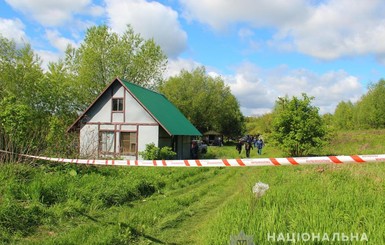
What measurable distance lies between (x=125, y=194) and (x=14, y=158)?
4.08 meters

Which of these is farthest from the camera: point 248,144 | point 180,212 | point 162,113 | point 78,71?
point 78,71

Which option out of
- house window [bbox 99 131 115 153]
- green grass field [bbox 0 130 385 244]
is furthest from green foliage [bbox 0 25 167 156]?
green grass field [bbox 0 130 385 244]

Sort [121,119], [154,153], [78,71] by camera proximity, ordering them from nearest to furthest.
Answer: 1. [154,153]
2. [121,119]
3. [78,71]

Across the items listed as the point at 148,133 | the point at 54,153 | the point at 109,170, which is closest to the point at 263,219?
the point at 109,170

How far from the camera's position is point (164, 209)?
8.75 meters

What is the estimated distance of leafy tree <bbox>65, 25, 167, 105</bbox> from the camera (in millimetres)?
42216

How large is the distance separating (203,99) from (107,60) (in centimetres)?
2290

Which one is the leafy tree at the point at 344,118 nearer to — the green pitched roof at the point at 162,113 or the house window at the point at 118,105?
the green pitched roof at the point at 162,113

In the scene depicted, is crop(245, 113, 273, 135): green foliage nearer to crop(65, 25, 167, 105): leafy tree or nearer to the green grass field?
crop(65, 25, 167, 105): leafy tree

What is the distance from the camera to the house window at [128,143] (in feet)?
81.5

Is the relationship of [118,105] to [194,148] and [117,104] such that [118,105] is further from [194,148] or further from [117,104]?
[194,148]

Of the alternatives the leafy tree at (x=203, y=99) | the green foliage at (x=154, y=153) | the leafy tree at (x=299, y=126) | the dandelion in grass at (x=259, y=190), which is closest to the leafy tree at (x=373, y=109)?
the leafy tree at (x=203, y=99)

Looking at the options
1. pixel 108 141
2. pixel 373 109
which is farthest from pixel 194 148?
pixel 373 109

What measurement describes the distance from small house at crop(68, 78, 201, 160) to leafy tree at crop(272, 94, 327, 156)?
819 centimetres
